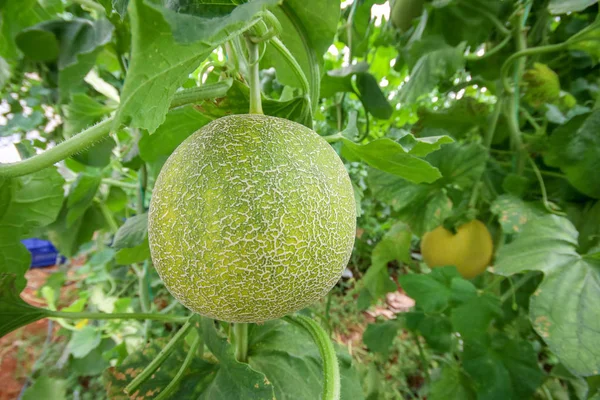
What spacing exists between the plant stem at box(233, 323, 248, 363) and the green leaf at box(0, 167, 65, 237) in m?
0.43

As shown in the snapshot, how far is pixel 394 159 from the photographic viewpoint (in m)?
0.60

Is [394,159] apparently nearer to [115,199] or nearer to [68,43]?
[68,43]

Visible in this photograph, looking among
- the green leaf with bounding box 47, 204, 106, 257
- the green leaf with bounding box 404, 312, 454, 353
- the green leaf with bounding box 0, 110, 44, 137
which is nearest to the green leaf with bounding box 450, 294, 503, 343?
the green leaf with bounding box 404, 312, 454, 353

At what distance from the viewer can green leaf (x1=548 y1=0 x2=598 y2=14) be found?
2.70ft

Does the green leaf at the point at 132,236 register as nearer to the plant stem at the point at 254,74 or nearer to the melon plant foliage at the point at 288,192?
the melon plant foliage at the point at 288,192

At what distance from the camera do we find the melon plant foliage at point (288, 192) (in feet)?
1.45

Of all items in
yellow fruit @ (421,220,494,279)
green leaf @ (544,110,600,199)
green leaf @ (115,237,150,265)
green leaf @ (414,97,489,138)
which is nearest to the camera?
green leaf @ (115,237,150,265)


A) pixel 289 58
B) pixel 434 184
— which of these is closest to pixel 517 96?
pixel 434 184

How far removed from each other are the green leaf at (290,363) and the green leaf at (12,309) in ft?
1.38

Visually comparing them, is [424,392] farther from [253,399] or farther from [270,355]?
[253,399]

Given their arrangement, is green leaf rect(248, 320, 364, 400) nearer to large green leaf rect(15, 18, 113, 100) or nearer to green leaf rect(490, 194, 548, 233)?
green leaf rect(490, 194, 548, 233)

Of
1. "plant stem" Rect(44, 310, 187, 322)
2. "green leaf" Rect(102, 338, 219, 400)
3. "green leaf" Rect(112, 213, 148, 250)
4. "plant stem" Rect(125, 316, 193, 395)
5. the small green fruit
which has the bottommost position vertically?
"green leaf" Rect(102, 338, 219, 400)

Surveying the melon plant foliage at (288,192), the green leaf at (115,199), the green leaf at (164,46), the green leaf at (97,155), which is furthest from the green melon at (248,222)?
the green leaf at (115,199)

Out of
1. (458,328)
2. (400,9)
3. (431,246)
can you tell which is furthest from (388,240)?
(400,9)
